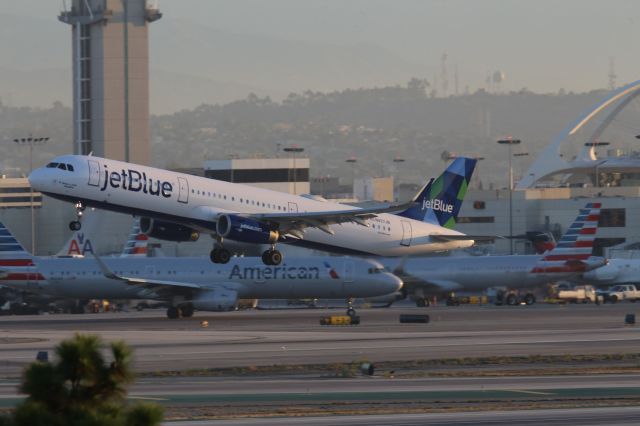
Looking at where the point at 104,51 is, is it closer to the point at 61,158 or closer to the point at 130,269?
the point at 130,269

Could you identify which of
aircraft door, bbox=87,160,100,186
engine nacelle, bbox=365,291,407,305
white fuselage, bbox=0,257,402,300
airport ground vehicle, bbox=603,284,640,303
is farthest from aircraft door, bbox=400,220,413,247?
airport ground vehicle, bbox=603,284,640,303

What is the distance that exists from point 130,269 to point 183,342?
2771 centimetres

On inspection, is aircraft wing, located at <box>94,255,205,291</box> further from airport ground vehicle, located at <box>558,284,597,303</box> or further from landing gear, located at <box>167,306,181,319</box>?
airport ground vehicle, located at <box>558,284,597,303</box>

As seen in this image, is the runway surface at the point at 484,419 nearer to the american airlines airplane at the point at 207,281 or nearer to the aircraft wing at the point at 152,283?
the american airlines airplane at the point at 207,281

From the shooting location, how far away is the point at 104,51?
593 feet

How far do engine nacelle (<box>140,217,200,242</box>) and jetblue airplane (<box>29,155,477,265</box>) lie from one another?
54mm

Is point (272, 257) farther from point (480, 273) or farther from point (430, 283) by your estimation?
point (480, 273)

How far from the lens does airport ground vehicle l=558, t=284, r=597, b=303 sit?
108125 millimetres

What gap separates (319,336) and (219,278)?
23.0m

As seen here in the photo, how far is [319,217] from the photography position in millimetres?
66438

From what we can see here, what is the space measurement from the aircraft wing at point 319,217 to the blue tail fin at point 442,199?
32.7ft

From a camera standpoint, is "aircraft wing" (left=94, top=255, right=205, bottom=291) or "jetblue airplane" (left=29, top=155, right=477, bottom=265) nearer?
"jetblue airplane" (left=29, top=155, right=477, bottom=265)

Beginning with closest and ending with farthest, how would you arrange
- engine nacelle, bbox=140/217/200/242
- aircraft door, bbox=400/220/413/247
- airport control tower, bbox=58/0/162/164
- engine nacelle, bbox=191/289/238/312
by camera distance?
1. engine nacelle, bbox=140/217/200/242
2. aircraft door, bbox=400/220/413/247
3. engine nacelle, bbox=191/289/238/312
4. airport control tower, bbox=58/0/162/164

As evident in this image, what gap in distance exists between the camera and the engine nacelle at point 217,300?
280ft
